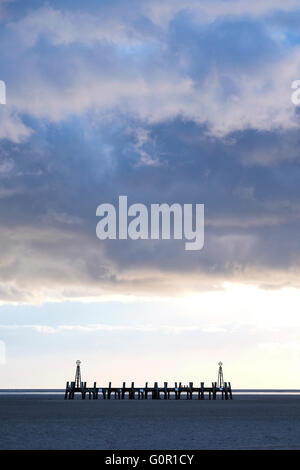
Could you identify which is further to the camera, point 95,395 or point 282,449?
point 95,395

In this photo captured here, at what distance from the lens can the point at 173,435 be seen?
1799 inches

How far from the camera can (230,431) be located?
49.2m

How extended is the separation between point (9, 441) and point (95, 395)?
95.0 m

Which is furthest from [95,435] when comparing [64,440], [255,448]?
[255,448]
